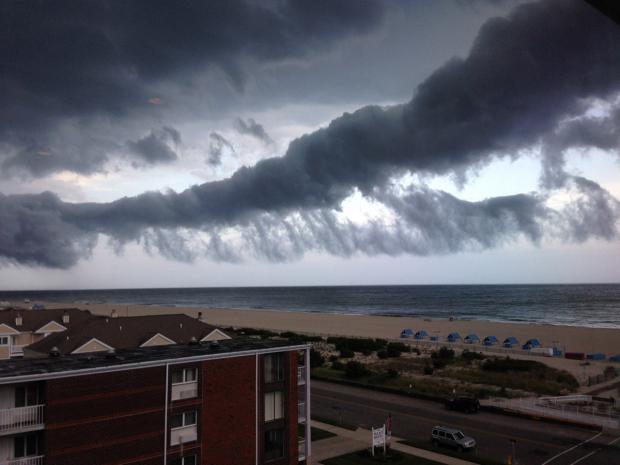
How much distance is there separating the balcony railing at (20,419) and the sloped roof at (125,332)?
1825cm

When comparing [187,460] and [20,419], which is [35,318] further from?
[20,419]

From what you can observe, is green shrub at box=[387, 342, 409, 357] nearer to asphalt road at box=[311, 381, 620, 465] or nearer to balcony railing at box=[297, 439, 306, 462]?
asphalt road at box=[311, 381, 620, 465]

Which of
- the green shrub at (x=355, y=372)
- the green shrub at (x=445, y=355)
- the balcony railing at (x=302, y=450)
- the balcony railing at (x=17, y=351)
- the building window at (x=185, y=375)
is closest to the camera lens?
the building window at (x=185, y=375)

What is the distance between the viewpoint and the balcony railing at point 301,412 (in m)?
25.0

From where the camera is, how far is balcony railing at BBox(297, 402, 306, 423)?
25042mm

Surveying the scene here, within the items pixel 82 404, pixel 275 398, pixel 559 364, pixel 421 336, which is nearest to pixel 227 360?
pixel 275 398

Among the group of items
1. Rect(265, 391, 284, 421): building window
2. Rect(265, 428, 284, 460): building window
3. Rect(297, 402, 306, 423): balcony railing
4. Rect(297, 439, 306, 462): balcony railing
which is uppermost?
Rect(265, 391, 284, 421): building window

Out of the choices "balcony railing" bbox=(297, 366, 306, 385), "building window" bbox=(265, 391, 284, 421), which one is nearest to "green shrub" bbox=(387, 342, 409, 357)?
"balcony railing" bbox=(297, 366, 306, 385)

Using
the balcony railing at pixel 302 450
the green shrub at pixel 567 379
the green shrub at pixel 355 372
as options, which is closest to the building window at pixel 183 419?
the balcony railing at pixel 302 450

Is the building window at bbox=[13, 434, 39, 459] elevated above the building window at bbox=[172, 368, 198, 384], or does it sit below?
below

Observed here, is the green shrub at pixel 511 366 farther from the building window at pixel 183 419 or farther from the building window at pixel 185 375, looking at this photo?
the building window at pixel 185 375

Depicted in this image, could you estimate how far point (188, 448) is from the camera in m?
20.5

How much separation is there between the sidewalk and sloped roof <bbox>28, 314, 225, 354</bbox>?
1396cm

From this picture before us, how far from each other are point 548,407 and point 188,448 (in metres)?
26.4
